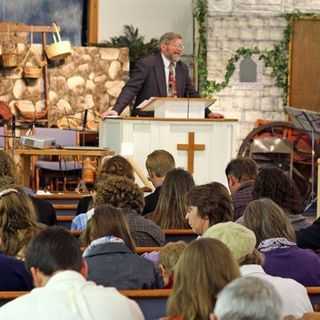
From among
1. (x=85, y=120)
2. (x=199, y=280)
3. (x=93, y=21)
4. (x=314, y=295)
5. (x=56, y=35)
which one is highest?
(x=93, y=21)

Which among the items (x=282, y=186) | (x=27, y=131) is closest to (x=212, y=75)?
(x=27, y=131)

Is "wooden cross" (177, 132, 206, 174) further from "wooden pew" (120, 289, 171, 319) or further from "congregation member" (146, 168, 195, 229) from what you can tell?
"wooden pew" (120, 289, 171, 319)

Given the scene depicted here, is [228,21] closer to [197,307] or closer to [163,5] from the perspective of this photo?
[163,5]

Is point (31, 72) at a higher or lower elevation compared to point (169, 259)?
higher

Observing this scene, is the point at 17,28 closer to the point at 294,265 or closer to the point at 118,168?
the point at 118,168

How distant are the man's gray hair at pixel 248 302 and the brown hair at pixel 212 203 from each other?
101 inches

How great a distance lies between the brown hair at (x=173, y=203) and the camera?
689 cm

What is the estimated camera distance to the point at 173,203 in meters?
6.91

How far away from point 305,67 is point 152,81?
421 cm

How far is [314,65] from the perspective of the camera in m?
14.5

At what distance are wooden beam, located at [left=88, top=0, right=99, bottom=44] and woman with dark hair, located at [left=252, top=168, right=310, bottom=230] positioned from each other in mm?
8560

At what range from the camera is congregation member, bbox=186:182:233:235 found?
5770 millimetres

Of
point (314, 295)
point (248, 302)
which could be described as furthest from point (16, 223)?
point (248, 302)

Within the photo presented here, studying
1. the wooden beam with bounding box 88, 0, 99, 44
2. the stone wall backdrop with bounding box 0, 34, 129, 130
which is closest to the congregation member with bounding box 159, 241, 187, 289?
the stone wall backdrop with bounding box 0, 34, 129, 130
